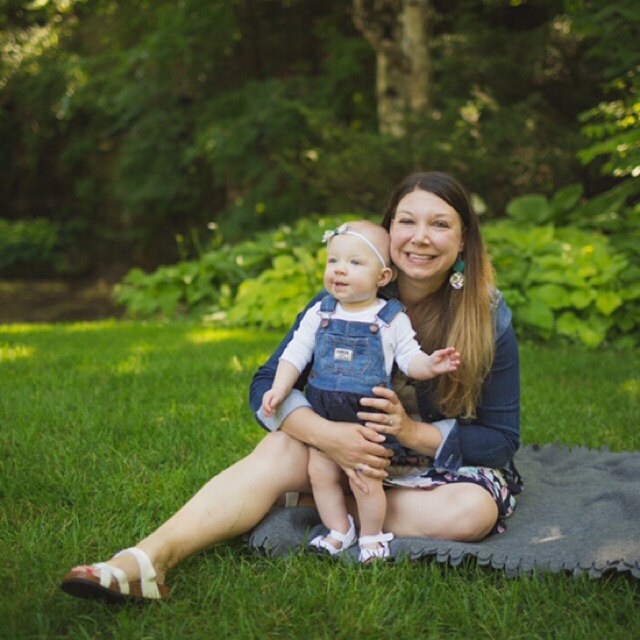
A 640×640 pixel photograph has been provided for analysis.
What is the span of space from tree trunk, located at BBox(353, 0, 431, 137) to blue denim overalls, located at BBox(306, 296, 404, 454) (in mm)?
5850

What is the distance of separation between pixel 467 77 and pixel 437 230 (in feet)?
20.8

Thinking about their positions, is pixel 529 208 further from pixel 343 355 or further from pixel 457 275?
pixel 343 355

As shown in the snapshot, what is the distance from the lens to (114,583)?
1.98 m

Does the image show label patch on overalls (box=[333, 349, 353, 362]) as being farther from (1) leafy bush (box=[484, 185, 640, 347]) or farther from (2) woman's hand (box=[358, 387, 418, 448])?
(1) leafy bush (box=[484, 185, 640, 347])

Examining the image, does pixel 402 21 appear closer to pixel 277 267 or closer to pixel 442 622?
pixel 277 267

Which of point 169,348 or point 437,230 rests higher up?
point 437,230

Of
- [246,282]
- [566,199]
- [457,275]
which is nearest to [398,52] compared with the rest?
[566,199]

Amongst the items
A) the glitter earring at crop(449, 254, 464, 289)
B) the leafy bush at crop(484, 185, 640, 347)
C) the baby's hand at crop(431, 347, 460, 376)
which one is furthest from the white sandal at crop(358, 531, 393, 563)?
the leafy bush at crop(484, 185, 640, 347)

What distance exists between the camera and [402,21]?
7965 millimetres

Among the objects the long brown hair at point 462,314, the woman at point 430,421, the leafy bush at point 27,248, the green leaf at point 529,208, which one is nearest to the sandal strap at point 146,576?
the woman at point 430,421

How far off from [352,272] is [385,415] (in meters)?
0.41

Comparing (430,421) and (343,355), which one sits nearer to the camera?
(343,355)

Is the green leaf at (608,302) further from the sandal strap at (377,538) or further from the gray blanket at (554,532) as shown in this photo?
the sandal strap at (377,538)

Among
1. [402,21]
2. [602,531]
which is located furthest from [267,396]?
[402,21]
